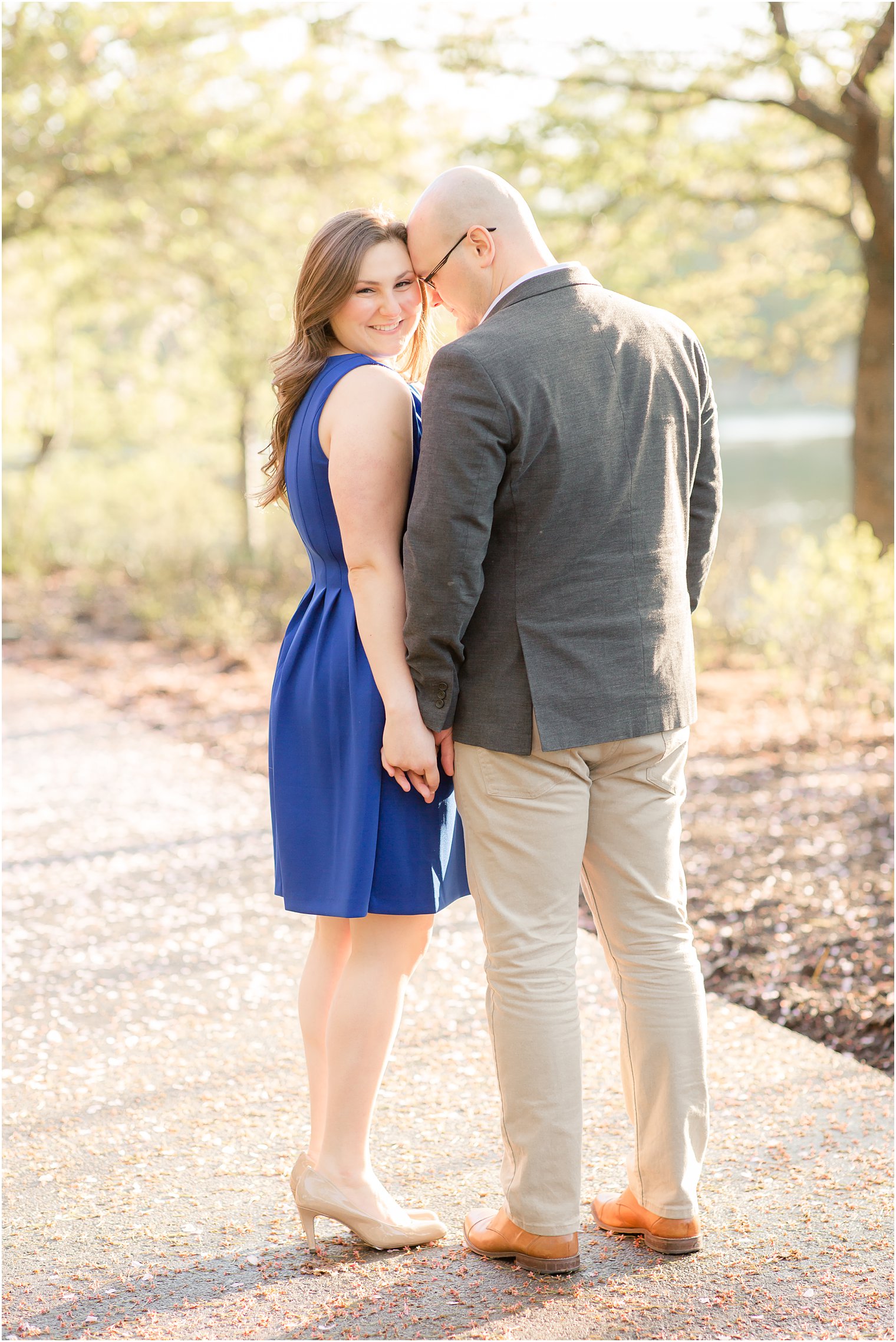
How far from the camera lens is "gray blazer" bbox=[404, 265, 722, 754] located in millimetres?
2012

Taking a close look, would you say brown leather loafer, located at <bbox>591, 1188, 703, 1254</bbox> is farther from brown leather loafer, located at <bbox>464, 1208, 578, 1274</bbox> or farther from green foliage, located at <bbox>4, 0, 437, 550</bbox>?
green foliage, located at <bbox>4, 0, 437, 550</bbox>

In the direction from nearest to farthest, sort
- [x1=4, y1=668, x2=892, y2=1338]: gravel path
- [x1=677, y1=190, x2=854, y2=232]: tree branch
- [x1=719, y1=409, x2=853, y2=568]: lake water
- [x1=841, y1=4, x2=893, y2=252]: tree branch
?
[x1=4, y1=668, x2=892, y2=1338]: gravel path, [x1=841, y1=4, x2=893, y2=252]: tree branch, [x1=677, y1=190, x2=854, y2=232]: tree branch, [x1=719, y1=409, x2=853, y2=568]: lake water

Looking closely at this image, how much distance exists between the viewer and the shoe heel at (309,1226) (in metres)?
2.32

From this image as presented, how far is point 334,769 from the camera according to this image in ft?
7.61

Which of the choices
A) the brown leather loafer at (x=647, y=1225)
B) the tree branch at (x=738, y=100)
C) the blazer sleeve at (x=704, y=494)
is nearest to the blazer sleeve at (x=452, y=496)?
→ the blazer sleeve at (x=704, y=494)

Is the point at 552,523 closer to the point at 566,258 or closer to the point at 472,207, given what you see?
the point at 472,207

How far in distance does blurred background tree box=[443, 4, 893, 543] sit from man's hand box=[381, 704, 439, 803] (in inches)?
231

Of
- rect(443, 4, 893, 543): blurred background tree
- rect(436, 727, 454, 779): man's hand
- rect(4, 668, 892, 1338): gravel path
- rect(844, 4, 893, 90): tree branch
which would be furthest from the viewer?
rect(443, 4, 893, 543): blurred background tree

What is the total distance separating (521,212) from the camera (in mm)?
2205

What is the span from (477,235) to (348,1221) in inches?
74.1

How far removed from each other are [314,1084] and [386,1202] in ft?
0.89

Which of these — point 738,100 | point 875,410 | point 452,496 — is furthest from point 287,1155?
point 875,410

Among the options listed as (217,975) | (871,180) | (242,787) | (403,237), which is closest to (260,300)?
(871,180)

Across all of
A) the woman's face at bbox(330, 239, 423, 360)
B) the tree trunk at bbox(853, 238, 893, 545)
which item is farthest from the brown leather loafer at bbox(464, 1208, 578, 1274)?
the tree trunk at bbox(853, 238, 893, 545)
